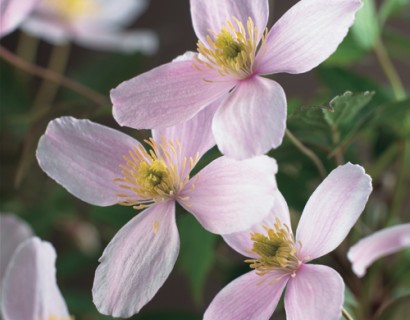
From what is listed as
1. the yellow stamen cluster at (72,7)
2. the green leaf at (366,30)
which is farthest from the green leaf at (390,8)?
the yellow stamen cluster at (72,7)

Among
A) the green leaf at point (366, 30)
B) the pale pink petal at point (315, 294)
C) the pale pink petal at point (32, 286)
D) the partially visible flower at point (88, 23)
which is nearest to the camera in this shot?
the pale pink petal at point (315, 294)

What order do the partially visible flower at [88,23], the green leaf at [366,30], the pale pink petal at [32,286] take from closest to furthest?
the pale pink petal at [32,286]
the green leaf at [366,30]
the partially visible flower at [88,23]

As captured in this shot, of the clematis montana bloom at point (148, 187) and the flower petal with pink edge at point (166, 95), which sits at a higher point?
the flower petal with pink edge at point (166, 95)

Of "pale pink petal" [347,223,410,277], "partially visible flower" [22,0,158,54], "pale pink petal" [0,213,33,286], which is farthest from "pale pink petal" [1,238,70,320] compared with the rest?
"partially visible flower" [22,0,158,54]

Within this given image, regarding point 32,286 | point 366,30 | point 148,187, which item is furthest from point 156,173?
point 366,30

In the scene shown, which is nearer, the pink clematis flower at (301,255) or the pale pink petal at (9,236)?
the pink clematis flower at (301,255)

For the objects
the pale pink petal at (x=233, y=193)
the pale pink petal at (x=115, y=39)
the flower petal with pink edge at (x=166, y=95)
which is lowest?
the pale pink petal at (x=115, y=39)

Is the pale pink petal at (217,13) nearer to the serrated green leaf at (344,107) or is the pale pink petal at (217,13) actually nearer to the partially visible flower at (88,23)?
the serrated green leaf at (344,107)

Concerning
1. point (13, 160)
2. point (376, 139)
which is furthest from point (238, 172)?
point (13, 160)

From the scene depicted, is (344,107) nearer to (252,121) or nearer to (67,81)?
(252,121)
